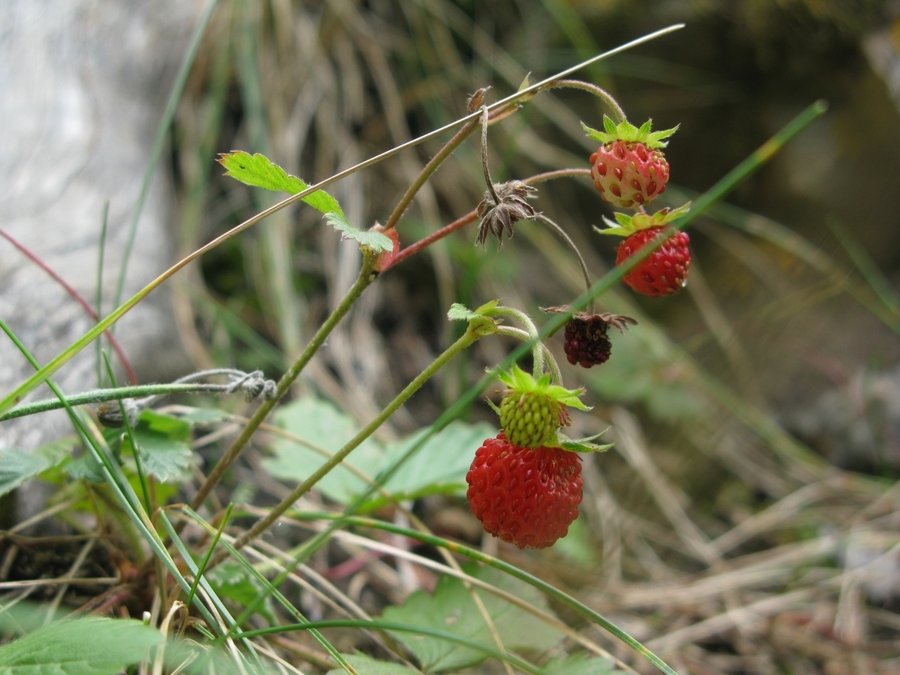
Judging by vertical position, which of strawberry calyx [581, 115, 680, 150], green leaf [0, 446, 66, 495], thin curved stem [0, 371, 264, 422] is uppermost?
strawberry calyx [581, 115, 680, 150]

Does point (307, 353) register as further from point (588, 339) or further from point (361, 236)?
point (588, 339)

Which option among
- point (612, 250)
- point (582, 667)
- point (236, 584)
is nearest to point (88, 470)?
point (236, 584)

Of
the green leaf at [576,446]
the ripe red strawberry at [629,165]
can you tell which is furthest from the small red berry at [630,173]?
the green leaf at [576,446]

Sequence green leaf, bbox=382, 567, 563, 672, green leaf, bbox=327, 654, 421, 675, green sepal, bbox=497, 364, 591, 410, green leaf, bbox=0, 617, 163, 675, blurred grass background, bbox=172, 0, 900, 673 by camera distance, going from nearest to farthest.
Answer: green leaf, bbox=0, 617, 163, 675 → green sepal, bbox=497, 364, 591, 410 → green leaf, bbox=327, 654, 421, 675 → green leaf, bbox=382, 567, 563, 672 → blurred grass background, bbox=172, 0, 900, 673

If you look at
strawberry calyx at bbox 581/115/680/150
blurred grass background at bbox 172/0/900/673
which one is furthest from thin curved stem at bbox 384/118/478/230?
blurred grass background at bbox 172/0/900/673

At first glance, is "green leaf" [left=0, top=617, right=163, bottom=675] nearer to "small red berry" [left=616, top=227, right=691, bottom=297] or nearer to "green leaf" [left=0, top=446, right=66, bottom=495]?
"green leaf" [left=0, top=446, right=66, bottom=495]

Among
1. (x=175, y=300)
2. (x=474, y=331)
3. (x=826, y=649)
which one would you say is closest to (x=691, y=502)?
(x=826, y=649)

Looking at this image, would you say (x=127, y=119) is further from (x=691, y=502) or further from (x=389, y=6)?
(x=691, y=502)
